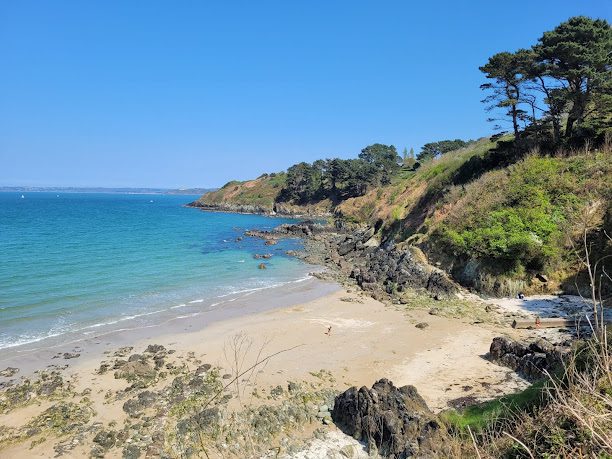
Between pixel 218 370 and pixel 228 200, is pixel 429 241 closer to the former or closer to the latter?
pixel 218 370

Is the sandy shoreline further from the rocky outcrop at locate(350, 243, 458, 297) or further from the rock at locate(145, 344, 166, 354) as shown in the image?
the rocky outcrop at locate(350, 243, 458, 297)

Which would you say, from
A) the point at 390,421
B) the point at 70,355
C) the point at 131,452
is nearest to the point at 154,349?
the point at 70,355

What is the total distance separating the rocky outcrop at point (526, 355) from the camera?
11859 millimetres

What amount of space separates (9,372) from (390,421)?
43.4 ft

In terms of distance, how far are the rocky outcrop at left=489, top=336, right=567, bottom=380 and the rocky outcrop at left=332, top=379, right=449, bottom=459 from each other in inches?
169

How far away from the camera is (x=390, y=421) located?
9438 millimetres

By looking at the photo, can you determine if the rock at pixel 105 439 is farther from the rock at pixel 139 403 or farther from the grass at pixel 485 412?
the grass at pixel 485 412

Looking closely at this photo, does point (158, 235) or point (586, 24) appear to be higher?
point (586, 24)

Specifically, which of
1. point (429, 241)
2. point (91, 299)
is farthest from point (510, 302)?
point (91, 299)

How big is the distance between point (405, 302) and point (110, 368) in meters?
14.7

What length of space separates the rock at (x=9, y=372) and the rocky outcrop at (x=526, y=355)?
1682cm

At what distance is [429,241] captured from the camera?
27969mm

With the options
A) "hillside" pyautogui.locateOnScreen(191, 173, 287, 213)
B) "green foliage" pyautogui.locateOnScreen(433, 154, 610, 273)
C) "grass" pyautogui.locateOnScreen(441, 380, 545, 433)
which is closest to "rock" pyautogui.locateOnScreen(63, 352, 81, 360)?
"grass" pyautogui.locateOnScreen(441, 380, 545, 433)

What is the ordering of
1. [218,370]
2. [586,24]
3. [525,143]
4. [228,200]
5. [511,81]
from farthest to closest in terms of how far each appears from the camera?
1. [228,200]
2. [525,143]
3. [511,81]
4. [586,24]
5. [218,370]
